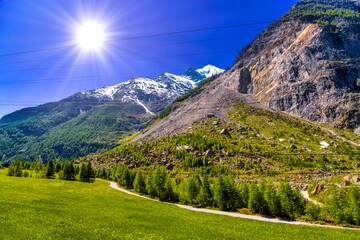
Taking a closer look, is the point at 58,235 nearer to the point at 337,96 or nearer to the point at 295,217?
the point at 295,217

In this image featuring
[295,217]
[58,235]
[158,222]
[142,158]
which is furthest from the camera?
[142,158]

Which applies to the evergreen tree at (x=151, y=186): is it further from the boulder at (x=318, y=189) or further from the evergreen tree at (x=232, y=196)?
the boulder at (x=318, y=189)

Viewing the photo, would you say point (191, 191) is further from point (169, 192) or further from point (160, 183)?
point (160, 183)

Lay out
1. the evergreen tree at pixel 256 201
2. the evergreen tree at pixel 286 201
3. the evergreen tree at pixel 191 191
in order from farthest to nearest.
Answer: the evergreen tree at pixel 191 191 → the evergreen tree at pixel 256 201 → the evergreen tree at pixel 286 201

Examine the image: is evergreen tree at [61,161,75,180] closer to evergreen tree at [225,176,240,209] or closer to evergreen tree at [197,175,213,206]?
evergreen tree at [197,175,213,206]

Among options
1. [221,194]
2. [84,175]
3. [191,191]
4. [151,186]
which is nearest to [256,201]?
[221,194]

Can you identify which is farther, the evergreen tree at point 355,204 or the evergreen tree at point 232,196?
the evergreen tree at point 232,196

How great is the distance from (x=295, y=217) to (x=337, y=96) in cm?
16861

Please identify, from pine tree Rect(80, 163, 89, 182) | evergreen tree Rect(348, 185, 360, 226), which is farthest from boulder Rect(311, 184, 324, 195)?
pine tree Rect(80, 163, 89, 182)

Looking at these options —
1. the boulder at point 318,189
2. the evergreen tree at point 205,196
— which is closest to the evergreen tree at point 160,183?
the evergreen tree at point 205,196

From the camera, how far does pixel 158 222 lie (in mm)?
32312

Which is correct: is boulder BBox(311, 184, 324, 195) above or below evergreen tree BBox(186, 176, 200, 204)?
above

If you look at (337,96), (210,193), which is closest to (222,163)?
(210,193)

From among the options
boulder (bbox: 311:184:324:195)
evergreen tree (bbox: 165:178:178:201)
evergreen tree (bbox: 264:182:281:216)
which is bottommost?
evergreen tree (bbox: 165:178:178:201)
